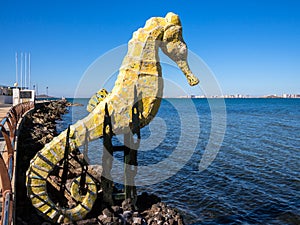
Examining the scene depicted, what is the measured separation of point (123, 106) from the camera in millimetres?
6965

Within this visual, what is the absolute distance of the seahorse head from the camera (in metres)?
7.00

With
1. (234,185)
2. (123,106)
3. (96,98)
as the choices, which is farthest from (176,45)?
(234,185)

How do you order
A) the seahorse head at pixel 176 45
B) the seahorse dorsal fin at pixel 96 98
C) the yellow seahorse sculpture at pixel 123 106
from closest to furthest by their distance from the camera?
the yellow seahorse sculpture at pixel 123 106 < the seahorse head at pixel 176 45 < the seahorse dorsal fin at pixel 96 98

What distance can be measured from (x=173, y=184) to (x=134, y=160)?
667 cm

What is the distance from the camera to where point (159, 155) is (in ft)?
63.5

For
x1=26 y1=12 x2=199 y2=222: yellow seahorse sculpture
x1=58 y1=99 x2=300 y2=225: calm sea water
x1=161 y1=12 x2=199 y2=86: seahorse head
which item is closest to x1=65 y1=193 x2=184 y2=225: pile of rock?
x1=26 y1=12 x2=199 y2=222: yellow seahorse sculpture

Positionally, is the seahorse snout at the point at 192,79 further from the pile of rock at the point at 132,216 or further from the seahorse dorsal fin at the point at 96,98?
the pile of rock at the point at 132,216

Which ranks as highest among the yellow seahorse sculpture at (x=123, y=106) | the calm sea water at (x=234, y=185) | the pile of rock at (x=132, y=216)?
the yellow seahorse sculpture at (x=123, y=106)

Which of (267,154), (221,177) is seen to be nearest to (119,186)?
(221,177)

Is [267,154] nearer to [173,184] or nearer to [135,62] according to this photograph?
[173,184]

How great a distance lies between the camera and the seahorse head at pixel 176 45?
700 centimetres

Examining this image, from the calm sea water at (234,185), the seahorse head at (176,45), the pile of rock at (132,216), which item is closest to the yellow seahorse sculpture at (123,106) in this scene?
the seahorse head at (176,45)

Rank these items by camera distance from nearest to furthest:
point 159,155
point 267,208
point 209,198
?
point 267,208, point 209,198, point 159,155

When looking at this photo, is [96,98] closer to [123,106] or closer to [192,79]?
[123,106]
